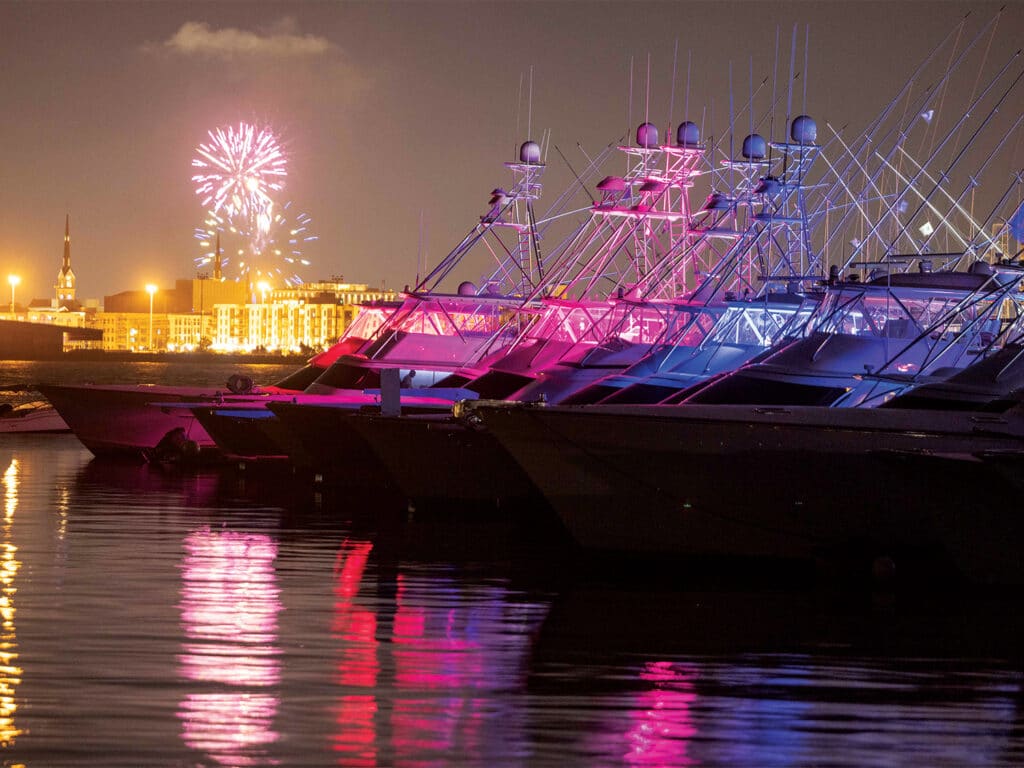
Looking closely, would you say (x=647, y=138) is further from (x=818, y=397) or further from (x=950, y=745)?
(x=950, y=745)

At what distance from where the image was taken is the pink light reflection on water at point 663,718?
10023mm

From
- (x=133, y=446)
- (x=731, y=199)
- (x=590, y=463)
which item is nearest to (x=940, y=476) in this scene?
(x=590, y=463)

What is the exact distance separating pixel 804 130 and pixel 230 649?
2089 cm

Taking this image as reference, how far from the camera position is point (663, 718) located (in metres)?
11.0

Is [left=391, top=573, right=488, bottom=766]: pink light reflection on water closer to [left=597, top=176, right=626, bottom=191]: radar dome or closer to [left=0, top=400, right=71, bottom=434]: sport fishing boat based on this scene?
[left=597, top=176, right=626, bottom=191]: radar dome

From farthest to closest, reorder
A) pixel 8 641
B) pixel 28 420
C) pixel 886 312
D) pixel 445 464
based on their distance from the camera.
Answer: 1. pixel 28 420
2. pixel 886 312
3. pixel 445 464
4. pixel 8 641

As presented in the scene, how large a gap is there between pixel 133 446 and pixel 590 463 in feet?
65.2

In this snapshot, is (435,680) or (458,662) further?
(458,662)

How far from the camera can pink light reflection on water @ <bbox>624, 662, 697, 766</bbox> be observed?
1002 cm

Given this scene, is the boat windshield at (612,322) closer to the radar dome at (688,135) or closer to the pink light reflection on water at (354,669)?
the radar dome at (688,135)

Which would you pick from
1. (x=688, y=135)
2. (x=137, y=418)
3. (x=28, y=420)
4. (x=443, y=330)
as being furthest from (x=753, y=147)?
(x=28, y=420)

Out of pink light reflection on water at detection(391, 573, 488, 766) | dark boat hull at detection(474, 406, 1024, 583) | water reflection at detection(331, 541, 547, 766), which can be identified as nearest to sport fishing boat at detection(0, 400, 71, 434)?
water reflection at detection(331, 541, 547, 766)

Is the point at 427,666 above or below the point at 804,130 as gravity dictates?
below

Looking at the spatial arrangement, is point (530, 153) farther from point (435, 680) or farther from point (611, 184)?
point (435, 680)
